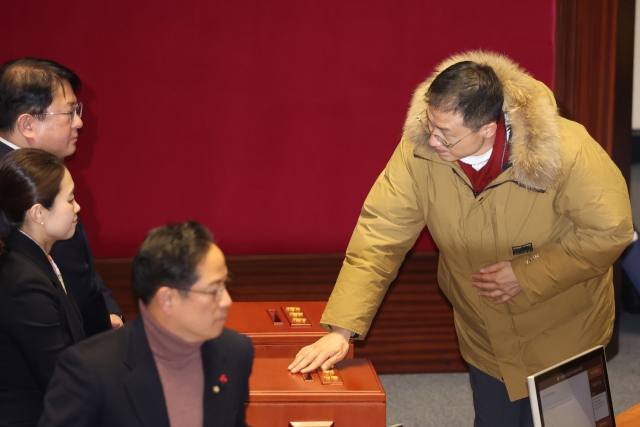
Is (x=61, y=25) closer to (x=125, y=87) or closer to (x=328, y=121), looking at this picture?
(x=125, y=87)

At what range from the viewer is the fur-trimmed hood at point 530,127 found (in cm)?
256

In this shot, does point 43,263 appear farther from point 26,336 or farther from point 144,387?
point 144,387

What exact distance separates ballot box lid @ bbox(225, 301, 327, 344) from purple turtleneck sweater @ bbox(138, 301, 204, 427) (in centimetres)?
104

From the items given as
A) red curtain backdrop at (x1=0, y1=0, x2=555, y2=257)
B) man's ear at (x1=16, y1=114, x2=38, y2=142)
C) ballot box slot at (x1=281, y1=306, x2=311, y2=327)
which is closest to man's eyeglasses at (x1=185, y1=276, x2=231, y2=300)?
ballot box slot at (x1=281, y1=306, x2=311, y2=327)

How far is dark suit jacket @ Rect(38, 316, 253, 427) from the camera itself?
66.1 inches

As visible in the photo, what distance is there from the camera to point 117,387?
1.71 meters

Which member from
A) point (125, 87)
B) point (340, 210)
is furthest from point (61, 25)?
point (340, 210)

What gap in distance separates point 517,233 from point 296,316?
0.87 m

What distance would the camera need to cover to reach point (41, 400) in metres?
2.26

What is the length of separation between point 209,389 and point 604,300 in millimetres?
1629

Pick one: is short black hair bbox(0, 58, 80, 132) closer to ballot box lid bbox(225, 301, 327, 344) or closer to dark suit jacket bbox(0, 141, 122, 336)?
dark suit jacket bbox(0, 141, 122, 336)

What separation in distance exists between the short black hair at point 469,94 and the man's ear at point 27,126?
4.53ft

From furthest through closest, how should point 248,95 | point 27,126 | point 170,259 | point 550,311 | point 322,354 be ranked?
point 248,95
point 27,126
point 550,311
point 322,354
point 170,259

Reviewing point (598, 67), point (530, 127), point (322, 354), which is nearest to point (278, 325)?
point (322, 354)
